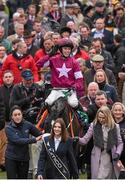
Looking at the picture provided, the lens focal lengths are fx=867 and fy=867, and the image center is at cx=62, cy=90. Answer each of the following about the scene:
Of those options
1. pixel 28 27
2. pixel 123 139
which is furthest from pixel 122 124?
pixel 28 27

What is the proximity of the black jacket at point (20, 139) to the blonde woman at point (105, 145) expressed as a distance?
105cm

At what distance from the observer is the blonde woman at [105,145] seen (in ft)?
48.0

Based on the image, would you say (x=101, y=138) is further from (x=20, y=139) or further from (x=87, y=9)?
(x=87, y=9)

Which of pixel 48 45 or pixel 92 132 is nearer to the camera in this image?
pixel 92 132

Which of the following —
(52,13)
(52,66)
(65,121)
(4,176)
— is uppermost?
(52,13)

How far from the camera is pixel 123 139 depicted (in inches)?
581

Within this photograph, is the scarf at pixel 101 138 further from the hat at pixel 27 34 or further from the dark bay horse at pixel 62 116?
the hat at pixel 27 34

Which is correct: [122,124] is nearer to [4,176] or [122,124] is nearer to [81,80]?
[81,80]

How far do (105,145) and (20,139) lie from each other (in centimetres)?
144

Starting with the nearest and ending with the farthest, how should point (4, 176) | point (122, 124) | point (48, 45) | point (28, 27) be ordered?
point (122, 124) → point (4, 176) → point (48, 45) → point (28, 27)

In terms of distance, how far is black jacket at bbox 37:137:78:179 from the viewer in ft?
45.8

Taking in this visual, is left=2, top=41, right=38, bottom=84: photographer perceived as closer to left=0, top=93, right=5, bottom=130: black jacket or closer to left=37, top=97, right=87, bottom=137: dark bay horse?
left=0, top=93, right=5, bottom=130: black jacket

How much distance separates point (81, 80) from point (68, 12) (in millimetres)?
8260

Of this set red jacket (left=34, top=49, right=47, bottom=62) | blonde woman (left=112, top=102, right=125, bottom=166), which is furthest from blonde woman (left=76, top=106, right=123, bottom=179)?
red jacket (left=34, top=49, right=47, bottom=62)
